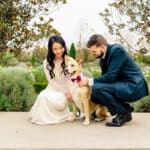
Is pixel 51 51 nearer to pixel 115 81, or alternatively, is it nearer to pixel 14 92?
pixel 115 81

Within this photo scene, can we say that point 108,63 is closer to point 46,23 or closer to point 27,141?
point 27,141

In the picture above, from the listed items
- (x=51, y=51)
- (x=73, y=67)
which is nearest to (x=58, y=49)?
(x=51, y=51)

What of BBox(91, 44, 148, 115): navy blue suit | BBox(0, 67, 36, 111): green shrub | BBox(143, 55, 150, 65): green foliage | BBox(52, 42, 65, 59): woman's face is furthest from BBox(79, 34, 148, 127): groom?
BBox(143, 55, 150, 65): green foliage

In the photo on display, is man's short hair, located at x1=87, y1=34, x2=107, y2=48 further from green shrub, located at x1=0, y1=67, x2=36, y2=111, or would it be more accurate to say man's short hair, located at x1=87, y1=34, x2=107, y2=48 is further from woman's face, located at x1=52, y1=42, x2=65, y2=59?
green shrub, located at x1=0, y1=67, x2=36, y2=111

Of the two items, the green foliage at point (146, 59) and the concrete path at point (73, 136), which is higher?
the green foliage at point (146, 59)

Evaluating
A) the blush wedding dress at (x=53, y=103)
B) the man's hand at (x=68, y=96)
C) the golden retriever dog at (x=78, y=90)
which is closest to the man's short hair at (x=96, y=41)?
the golden retriever dog at (x=78, y=90)

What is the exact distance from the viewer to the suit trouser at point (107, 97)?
5328 millimetres

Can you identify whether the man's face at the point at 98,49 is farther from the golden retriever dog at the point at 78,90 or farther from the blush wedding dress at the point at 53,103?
the blush wedding dress at the point at 53,103

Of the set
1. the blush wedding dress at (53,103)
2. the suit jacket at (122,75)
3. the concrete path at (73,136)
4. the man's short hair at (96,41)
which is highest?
the man's short hair at (96,41)

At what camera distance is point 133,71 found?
545 centimetres

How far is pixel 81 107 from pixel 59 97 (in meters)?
0.31

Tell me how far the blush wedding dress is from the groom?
1.30 feet

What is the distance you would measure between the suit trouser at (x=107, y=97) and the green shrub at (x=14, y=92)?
1794 mm

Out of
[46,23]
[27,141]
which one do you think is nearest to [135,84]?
[27,141]
